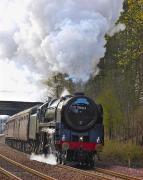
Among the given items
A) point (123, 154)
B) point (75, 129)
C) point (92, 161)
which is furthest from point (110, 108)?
point (92, 161)

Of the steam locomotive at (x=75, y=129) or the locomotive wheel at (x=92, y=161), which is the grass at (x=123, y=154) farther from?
the steam locomotive at (x=75, y=129)

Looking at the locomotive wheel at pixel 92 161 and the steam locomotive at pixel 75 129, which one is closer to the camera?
the steam locomotive at pixel 75 129

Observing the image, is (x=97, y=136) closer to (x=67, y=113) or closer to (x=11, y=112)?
(x=67, y=113)

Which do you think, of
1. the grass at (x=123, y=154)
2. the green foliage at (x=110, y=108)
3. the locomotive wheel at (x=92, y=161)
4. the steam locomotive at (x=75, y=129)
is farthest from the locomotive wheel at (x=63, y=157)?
the green foliage at (x=110, y=108)

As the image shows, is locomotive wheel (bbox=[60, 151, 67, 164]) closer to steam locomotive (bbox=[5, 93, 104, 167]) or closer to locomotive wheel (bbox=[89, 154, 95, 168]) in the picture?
steam locomotive (bbox=[5, 93, 104, 167])

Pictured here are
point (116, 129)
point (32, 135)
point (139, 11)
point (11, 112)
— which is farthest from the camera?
point (11, 112)

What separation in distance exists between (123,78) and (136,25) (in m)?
12.9

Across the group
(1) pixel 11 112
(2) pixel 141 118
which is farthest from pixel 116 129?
(1) pixel 11 112

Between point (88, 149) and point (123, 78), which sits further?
point (123, 78)

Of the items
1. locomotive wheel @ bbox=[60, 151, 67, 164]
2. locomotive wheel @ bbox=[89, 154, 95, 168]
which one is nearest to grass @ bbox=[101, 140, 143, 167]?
locomotive wheel @ bbox=[89, 154, 95, 168]

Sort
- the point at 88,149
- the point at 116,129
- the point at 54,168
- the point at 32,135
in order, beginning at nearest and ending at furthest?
the point at 54,168, the point at 88,149, the point at 32,135, the point at 116,129

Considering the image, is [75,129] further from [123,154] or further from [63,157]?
[123,154]

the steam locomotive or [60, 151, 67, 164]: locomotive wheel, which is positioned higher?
the steam locomotive

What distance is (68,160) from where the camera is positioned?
67.6 ft
